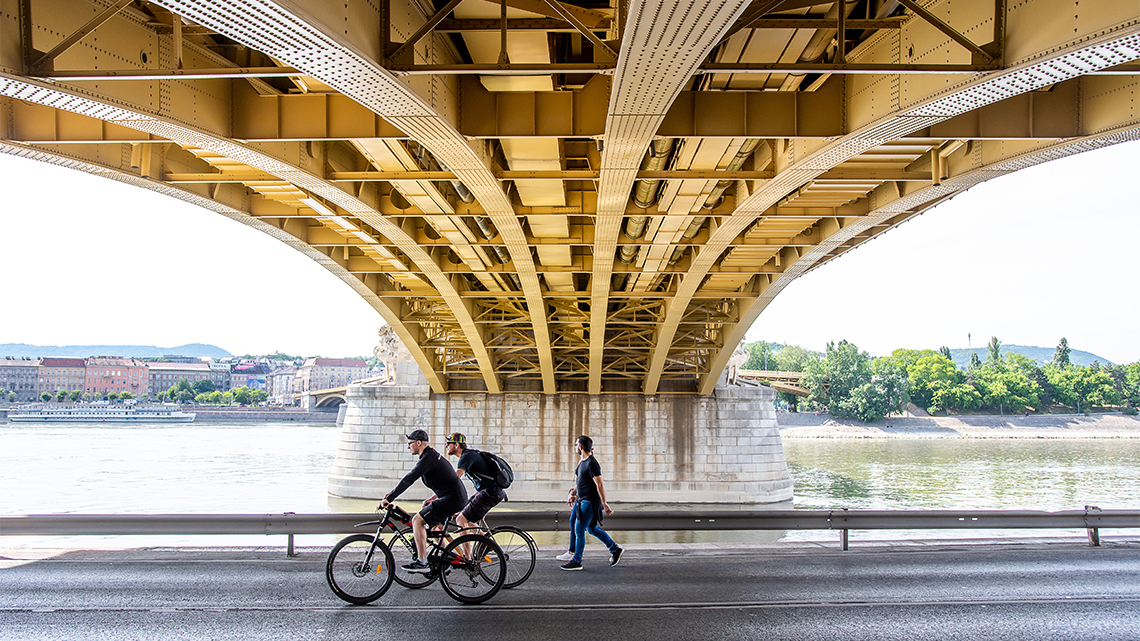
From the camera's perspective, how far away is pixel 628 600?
22.5 feet

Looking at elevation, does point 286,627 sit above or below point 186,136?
below

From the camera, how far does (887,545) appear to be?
957 cm

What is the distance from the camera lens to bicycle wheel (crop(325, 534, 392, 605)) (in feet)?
21.9

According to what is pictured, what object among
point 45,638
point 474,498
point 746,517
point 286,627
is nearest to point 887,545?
point 746,517

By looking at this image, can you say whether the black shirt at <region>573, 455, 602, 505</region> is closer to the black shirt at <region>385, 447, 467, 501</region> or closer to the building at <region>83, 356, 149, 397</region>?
the black shirt at <region>385, 447, 467, 501</region>

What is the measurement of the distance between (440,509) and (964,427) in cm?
8504

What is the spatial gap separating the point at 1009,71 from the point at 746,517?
588 centimetres

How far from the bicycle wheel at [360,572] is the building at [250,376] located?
177 m

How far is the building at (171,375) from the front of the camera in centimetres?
15212

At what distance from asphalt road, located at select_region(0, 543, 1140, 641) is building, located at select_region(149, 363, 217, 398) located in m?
153

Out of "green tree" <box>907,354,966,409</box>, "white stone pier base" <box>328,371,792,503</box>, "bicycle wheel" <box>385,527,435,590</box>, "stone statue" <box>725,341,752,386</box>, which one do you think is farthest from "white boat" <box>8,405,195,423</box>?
"bicycle wheel" <box>385,527,435,590</box>

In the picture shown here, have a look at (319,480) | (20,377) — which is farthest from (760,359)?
(20,377)

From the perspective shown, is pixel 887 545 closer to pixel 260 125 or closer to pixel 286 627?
pixel 286 627

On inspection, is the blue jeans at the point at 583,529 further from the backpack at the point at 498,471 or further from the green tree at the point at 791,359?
the green tree at the point at 791,359
